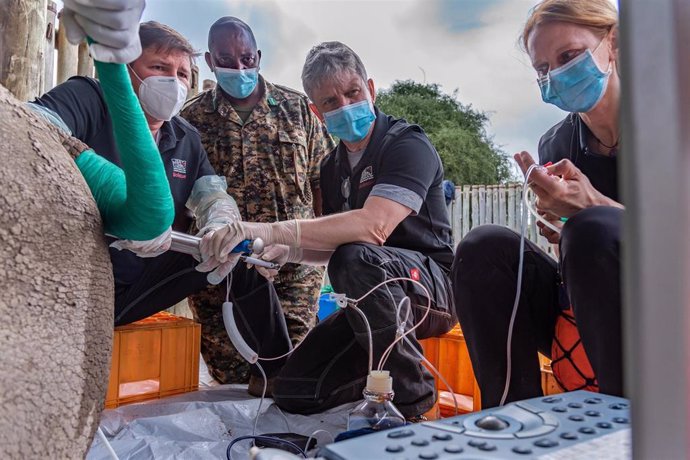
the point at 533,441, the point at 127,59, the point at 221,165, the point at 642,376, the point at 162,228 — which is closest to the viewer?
the point at 642,376

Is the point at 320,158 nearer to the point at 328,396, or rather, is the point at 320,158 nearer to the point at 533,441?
the point at 328,396

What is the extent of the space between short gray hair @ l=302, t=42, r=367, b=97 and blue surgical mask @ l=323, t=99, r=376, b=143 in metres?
0.13

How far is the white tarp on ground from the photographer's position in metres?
1.34

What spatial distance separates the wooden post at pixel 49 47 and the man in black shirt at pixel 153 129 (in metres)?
1.24

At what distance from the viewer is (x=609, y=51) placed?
4.52ft

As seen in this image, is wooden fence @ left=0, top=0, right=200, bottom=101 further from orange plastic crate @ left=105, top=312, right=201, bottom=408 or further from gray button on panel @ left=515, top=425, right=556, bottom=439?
gray button on panel @ left=515, top=425, right=556, bottom=439

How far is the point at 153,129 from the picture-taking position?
1.92 meters

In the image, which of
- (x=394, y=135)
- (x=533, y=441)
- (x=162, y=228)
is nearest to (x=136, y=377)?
(x=162, y=228)

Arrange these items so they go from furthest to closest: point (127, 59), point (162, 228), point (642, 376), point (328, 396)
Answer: point (328, 396) < point (162, 228) < point (127, 59) < point (642, 376)

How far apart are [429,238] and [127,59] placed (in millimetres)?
1301

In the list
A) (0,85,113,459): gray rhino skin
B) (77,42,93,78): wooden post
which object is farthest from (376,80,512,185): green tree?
(0,85,113,459): gray rhino skin

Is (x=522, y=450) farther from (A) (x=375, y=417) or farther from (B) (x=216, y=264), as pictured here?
(B) (x=216, y=264)

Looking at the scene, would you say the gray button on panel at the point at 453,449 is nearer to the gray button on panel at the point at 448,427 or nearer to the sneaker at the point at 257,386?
the gray button on panel at the point at 448,427

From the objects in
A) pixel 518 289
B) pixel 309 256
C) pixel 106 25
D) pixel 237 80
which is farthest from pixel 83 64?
pixel 518 289
